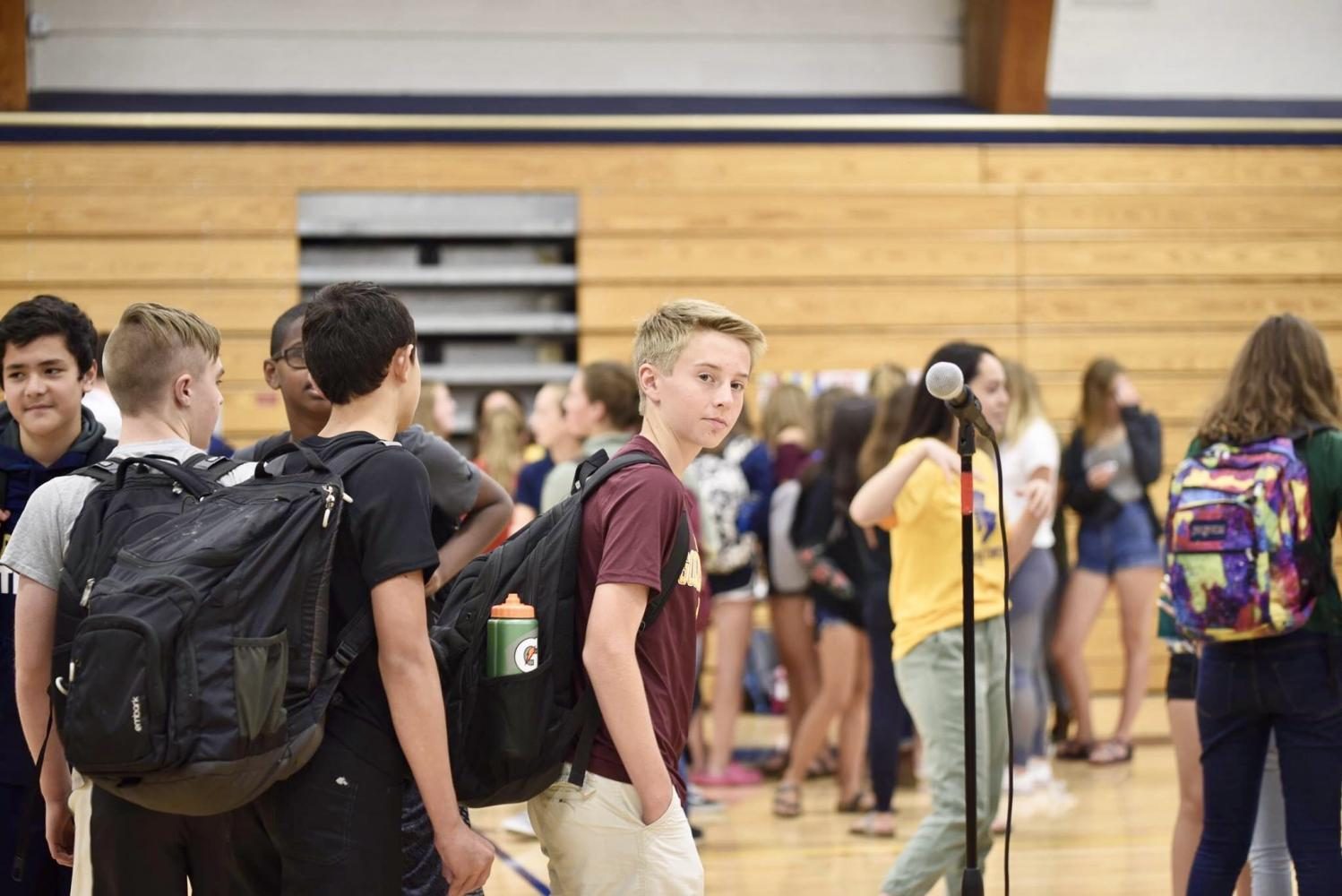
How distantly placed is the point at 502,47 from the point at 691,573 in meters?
6.73

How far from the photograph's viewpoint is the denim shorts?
22.5 feet

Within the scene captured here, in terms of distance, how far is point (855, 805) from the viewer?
5660 mm

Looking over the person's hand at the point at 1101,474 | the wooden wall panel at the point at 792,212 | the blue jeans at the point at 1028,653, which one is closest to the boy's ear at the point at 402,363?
the blue jeans at the point at 1028,653

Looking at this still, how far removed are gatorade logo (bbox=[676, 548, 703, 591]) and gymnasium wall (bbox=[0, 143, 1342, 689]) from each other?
609 centimetres

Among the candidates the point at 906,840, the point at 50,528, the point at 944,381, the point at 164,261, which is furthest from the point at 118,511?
the point at 164,261

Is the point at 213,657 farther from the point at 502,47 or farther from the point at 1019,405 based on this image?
the point at 502,47

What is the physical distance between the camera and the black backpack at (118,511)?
7.27ft

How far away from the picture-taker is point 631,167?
27.6 feet

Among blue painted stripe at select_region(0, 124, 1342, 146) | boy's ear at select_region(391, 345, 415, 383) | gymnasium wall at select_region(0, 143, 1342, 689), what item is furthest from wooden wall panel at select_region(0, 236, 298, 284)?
boy's ear at select_region(391, 345, 415, 383)

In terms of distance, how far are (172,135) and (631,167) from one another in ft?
8.15

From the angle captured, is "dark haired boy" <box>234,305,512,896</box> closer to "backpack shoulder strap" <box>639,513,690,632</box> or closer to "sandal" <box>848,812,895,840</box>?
"backpack shoulder strap" <box>639,513,690,632</box>

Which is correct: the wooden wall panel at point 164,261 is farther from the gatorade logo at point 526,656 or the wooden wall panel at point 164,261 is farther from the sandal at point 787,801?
the gatorade logo at point 526,656

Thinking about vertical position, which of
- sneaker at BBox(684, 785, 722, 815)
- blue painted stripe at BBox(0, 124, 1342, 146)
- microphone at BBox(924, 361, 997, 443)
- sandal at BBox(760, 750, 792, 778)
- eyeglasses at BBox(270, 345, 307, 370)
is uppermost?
blue painted stripe at BBox(0, 124, 1342, 146)

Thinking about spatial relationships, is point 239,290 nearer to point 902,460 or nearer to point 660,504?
point 902,460
